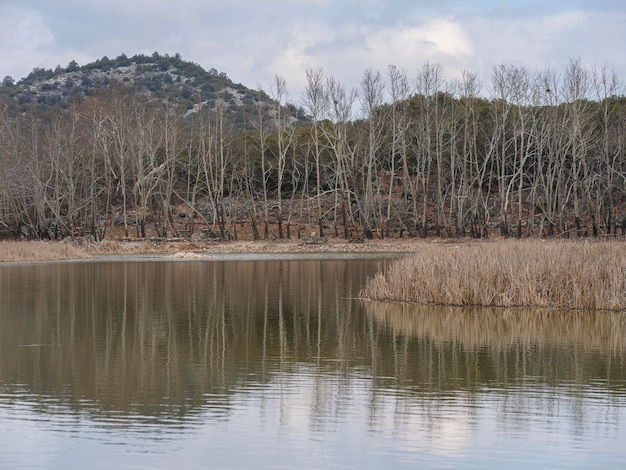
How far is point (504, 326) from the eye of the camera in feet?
58.3

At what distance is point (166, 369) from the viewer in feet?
43.3

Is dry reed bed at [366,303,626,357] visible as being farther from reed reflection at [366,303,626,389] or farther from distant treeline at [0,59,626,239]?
distant treeline at [0,59,626,239]

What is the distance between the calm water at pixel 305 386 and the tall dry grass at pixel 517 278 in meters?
0.70

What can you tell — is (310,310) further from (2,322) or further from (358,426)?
(358,426)

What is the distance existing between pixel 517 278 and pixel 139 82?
109 metres

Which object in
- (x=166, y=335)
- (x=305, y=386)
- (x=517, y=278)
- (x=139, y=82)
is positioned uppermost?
(x=139, y=82)

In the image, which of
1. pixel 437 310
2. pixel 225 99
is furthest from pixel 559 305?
pixel 225 99

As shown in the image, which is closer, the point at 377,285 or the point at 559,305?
the point at 559,305

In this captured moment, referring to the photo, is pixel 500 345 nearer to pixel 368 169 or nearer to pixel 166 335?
pixel 166 335

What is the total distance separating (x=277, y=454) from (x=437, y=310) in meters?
12.1

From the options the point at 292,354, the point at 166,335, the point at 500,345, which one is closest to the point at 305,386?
the point at 292,354

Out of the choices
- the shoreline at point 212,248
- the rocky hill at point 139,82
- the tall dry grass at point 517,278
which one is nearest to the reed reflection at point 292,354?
the tall dry grass at point 517,278

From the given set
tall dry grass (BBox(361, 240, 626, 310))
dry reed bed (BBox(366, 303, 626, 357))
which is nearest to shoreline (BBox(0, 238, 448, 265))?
tall dry grass (BBox(361, 240, 626, 310))

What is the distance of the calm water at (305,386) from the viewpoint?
872 cm
